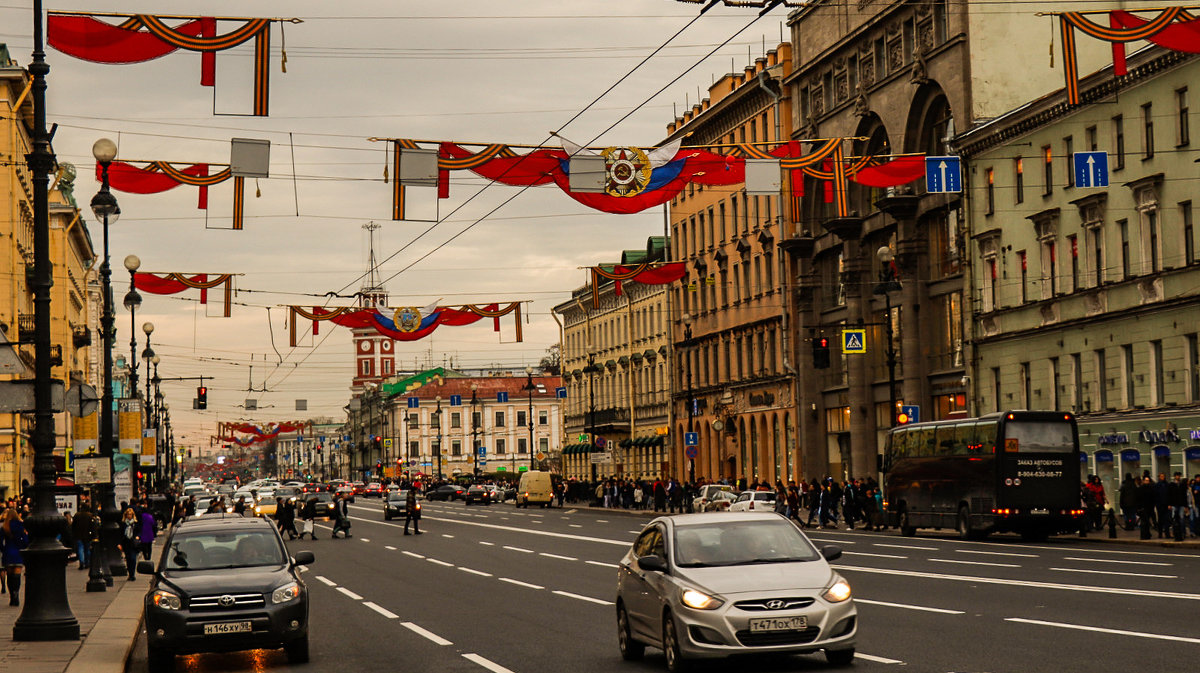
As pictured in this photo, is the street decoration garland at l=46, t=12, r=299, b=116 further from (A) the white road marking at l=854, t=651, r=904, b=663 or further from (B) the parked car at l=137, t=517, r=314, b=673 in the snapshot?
(A) the white road marking at l=854, t=651, r=904, b=663

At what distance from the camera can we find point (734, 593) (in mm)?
13969

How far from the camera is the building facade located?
43344 mm

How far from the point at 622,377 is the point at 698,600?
93105 mm

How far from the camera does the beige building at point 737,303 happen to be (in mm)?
76625

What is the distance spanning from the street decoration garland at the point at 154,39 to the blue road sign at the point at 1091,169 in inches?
1049

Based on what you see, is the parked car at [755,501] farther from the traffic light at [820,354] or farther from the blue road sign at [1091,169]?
the blue road sign at [1091,169]

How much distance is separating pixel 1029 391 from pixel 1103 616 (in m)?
35.5

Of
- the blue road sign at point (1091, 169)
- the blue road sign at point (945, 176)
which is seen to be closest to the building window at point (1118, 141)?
the blue road sign at point (1091, 169)

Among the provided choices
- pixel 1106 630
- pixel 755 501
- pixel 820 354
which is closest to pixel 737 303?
pixel 755 501

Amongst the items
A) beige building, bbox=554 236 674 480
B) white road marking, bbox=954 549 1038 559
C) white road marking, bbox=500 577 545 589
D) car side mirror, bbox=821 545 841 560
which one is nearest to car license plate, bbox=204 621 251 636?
car side mirror, bbox=821 545 841 560

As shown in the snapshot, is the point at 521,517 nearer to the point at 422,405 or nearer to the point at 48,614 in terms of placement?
the point at 48,614

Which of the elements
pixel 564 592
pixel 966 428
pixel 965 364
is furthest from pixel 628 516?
pixel 564 592

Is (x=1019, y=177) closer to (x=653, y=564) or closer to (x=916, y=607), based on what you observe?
(x=916, y=607)

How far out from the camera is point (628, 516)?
74625mm
